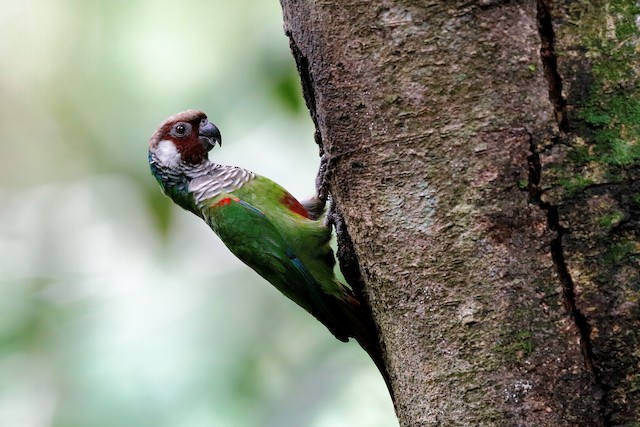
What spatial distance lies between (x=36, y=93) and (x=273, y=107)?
2292 millimetres

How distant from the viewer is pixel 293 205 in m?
3.65

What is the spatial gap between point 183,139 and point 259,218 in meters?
0.70

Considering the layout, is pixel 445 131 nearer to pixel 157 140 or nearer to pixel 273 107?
pixel 157 140

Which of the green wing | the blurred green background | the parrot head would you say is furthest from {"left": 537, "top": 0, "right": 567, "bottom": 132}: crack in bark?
the parrot head

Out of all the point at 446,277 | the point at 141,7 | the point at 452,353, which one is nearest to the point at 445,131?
the point at 446,277

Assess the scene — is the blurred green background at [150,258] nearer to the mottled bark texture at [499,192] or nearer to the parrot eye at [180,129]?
the parrot eye at [180,129]

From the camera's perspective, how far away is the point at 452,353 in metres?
1.96

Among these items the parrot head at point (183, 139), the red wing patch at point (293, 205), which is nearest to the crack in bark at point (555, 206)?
the red wing patch at point (293, 205)

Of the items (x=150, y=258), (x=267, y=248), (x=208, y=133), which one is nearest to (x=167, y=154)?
(x=208, y=133)

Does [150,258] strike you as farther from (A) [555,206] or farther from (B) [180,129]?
(A) [555,206]

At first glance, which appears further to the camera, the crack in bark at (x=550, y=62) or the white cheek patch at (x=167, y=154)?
the white cheek patch at (x=167, y=154)

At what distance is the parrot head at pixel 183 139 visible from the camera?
3846mm

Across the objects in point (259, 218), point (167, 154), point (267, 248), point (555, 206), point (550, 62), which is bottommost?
point (267, 248)

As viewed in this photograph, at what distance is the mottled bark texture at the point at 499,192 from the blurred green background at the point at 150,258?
1.73 metres
